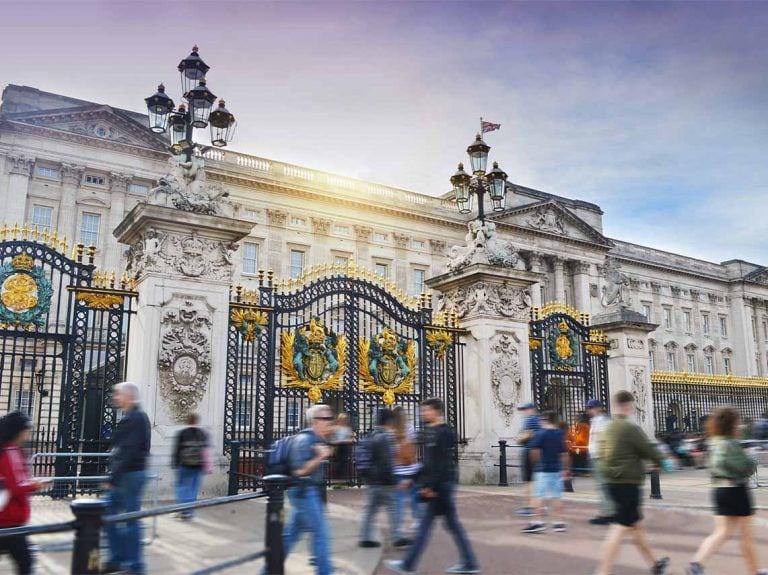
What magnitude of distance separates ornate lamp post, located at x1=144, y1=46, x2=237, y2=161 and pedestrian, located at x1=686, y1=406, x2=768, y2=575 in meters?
9.10

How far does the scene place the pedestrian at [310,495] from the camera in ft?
20.3

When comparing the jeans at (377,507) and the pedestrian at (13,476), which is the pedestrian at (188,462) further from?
A: the pedestrian at (13,476)

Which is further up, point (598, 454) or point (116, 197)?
point (116, 197)

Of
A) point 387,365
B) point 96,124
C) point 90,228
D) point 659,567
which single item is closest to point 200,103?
point 387,365

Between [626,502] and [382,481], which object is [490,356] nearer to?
[382,481]

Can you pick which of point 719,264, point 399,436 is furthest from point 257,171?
point 719,264

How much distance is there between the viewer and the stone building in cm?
3416

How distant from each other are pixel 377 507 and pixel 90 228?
104 ft

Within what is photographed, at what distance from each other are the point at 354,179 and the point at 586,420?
3155cm

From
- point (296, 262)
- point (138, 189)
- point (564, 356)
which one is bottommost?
point (564, 356)

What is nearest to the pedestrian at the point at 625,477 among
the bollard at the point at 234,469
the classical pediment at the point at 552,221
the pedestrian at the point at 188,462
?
the pedestrian at the point at 188,462

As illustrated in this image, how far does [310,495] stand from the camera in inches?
251

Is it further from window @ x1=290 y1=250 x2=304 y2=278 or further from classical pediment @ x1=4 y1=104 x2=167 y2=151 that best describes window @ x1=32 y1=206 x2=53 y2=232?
window @ x1=290 y1=250 x2=304 y2=278

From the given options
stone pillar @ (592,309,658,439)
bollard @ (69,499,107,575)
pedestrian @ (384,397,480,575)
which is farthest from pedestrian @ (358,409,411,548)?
stone pillar @ (592,309,658,439)
